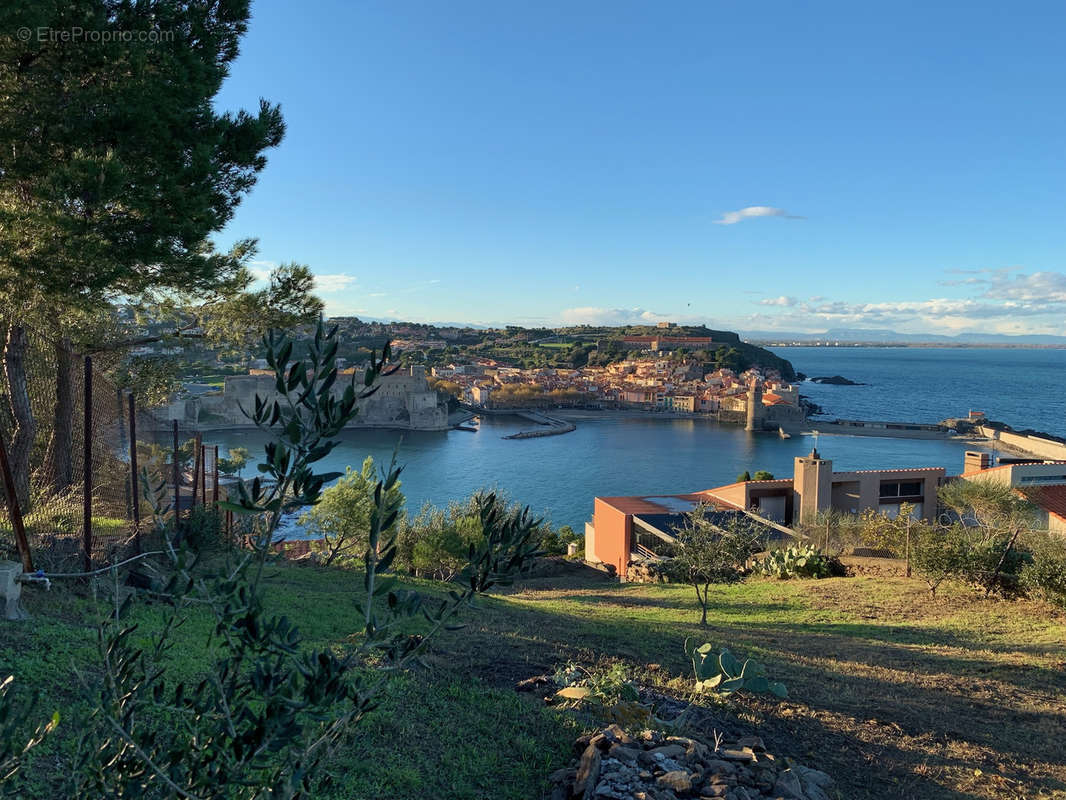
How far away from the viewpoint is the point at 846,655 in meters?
6.13

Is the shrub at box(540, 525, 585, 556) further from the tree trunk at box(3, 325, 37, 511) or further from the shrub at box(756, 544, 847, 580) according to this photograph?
the tree trunk at box(3, 325, 37, 511)

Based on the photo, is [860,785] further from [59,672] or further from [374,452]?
[374,452]

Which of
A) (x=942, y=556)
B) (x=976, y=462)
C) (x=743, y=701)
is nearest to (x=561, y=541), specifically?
(x=976, y=462)

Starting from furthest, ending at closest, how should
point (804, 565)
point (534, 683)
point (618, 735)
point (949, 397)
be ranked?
point (949, 397), point (804, 565), point (534, 683), point (618, 735)

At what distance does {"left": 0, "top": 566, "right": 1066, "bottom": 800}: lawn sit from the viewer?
3.20 meters

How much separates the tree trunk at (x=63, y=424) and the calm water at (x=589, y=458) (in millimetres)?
Answer: 26836

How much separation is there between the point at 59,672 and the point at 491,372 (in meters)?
90.3

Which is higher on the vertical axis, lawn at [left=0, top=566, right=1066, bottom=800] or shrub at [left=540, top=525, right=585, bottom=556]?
lawn at [left=0, top=566, right=1066, bottom=800]

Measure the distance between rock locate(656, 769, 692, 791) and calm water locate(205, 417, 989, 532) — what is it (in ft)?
96.6

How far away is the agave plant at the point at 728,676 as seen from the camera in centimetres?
434

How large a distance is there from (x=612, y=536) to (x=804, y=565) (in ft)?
23.8

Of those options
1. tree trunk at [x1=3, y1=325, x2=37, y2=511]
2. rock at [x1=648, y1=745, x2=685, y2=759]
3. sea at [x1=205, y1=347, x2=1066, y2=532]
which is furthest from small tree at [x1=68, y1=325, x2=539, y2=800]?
sea at [x1=205, y1=347, x2=1066, y2=532]

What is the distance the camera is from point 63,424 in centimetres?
670

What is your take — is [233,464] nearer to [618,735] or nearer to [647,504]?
[647,504]
